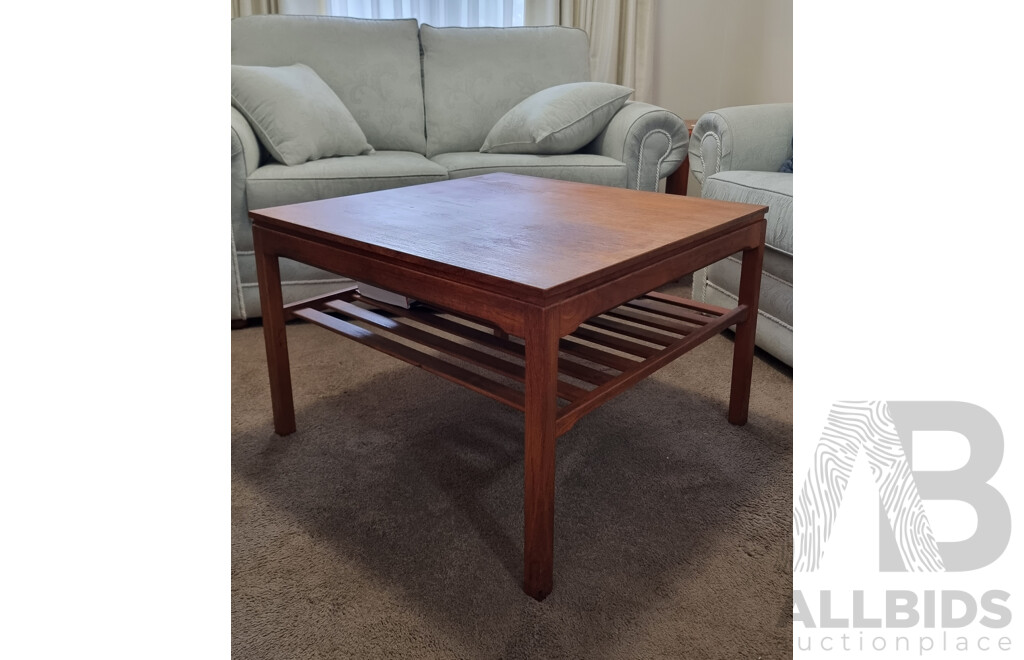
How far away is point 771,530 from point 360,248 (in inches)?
35.2

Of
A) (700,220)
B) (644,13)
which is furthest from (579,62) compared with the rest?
(700,220)

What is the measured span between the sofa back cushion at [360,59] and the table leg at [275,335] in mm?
1497

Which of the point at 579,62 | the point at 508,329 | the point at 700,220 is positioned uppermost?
the point at 579,62

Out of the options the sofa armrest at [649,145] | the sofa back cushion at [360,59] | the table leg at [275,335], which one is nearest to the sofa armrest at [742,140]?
the sofa armrest at [649,145]

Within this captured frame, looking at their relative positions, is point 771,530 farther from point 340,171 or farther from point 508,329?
point 340,171

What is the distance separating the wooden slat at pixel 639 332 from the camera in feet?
4.86

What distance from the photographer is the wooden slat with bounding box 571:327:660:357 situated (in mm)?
1417

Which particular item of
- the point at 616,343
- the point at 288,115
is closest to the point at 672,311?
the point at 616,343

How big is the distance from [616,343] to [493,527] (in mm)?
456

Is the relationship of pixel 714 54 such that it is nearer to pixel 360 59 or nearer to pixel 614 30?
pixel 614 30

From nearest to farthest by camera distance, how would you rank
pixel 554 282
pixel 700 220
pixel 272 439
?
pixel 554 282 < pixel 700 220 < pixel 272 439

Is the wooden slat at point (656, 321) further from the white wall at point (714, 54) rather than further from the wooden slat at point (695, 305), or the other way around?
the white wall at point (714, 54)
